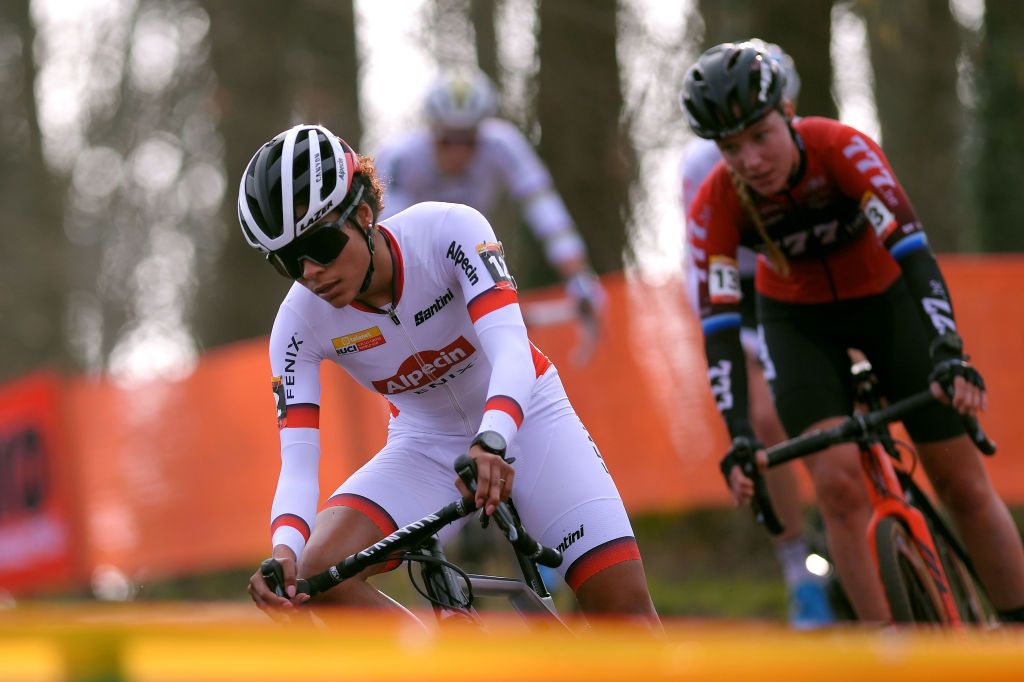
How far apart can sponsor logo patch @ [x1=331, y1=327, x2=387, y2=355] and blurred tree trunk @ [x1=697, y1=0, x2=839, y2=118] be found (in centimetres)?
694

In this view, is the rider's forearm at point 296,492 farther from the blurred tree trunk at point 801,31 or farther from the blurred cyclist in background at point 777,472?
the blurred tree trunk at point 801,31

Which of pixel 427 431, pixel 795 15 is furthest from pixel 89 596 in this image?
pixel 427 431

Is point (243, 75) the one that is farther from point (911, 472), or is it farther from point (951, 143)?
point (911, 472)

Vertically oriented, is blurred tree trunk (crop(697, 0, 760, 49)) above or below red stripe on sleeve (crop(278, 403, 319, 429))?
above

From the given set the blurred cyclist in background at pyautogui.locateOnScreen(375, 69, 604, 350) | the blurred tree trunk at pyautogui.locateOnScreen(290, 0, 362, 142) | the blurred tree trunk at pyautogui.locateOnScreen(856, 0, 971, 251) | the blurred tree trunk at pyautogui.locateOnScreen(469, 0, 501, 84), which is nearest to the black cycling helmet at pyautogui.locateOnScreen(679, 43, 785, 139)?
the blurred cyclist in background at pyautogui.locateOnScreen(375, 69, 604, 350)

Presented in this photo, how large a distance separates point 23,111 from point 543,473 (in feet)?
77.9

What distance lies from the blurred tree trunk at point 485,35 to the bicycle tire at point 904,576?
11328mm

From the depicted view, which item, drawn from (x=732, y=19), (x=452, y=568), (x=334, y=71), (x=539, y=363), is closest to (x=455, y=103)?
(x=732, y=19)

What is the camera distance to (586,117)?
1411cm

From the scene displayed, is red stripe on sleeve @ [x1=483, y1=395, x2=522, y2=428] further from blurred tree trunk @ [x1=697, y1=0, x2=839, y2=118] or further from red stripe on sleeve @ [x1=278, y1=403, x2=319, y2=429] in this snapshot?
blurred tree trunk @ [x1=697, y1=0, x2=839, y2=118]

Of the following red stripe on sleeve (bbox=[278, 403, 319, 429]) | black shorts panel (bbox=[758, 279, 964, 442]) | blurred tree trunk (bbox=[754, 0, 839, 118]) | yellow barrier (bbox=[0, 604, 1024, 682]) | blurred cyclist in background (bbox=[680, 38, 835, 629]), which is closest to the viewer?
yellow barrier (bbox=[0, 604, 1024, 682])

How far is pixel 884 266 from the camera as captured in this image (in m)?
6.27

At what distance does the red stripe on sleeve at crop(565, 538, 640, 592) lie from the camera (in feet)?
15.6

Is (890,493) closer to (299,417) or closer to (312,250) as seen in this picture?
(299,417)
